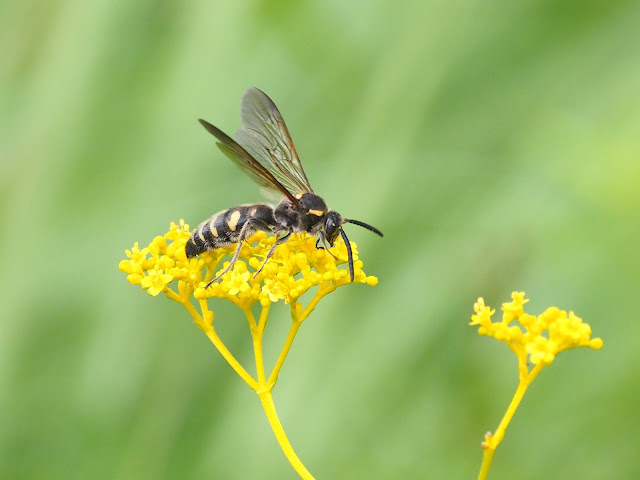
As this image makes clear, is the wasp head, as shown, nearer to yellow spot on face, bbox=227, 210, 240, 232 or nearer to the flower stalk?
yellow spot on face, bbox=227, 210, 240, 232

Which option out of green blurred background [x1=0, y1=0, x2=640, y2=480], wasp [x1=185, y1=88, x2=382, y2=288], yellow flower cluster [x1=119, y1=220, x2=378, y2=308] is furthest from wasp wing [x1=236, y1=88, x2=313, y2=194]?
green blurred background [x1=0, y1=0, x2=640, y2=480]

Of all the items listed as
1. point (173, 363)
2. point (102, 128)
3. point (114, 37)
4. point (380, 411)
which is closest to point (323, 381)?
point (380, 411)

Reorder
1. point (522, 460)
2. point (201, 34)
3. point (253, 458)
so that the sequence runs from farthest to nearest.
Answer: point (201, 34)
point (253, 458)
point (522, 460)


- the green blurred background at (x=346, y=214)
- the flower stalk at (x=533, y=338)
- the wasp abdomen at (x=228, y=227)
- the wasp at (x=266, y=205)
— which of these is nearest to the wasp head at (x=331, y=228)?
the wasp at (x=266, y=205)

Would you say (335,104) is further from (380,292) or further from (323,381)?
(323,381)

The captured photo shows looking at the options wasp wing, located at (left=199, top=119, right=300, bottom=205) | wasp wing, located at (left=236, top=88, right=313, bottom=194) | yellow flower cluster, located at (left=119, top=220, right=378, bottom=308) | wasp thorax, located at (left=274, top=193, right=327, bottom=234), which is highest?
wasp wing, located at (left=236, top=88, right=313, bottom=194)

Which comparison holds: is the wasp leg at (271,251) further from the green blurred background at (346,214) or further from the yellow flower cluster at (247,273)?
the green blurred background at (346,214)

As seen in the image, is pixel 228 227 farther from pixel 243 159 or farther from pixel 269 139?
pixel 269 139
